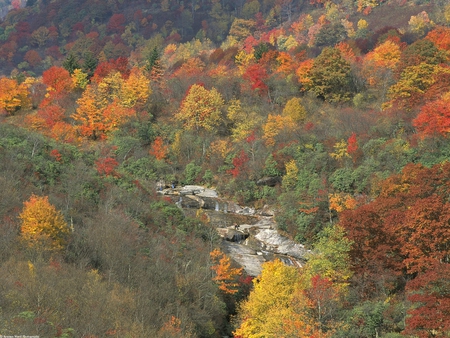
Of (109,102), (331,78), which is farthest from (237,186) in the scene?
(109,102)

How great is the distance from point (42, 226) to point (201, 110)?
1693 inches

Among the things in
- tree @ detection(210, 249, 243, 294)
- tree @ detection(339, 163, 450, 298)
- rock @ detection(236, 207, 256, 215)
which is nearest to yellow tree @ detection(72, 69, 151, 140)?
rock @ detection(236, 207, 256, 215)

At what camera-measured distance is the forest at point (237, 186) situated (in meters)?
31.9

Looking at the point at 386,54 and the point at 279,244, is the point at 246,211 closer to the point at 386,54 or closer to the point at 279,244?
the point at 279,244

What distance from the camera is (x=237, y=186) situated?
218 feet

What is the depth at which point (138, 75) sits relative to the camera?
8612cm

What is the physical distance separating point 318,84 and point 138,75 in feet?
88.5

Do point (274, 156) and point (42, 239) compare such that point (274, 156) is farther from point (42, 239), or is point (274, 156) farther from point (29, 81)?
point (29, 81)

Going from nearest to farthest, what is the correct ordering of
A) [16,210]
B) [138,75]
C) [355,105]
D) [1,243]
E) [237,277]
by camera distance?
[1,243]
[16,210]
[237,277]
[355,105]
[138,75]

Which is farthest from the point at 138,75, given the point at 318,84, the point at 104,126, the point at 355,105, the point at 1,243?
the point at 1,243

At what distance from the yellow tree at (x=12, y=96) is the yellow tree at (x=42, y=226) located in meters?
46.0

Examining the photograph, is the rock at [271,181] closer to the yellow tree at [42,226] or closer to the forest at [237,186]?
the forest at [237,186]

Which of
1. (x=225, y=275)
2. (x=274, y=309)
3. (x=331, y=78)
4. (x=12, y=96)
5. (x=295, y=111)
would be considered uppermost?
(x=331, y=78)

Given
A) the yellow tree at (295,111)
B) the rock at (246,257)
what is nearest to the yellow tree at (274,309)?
the rock at (246,257)
